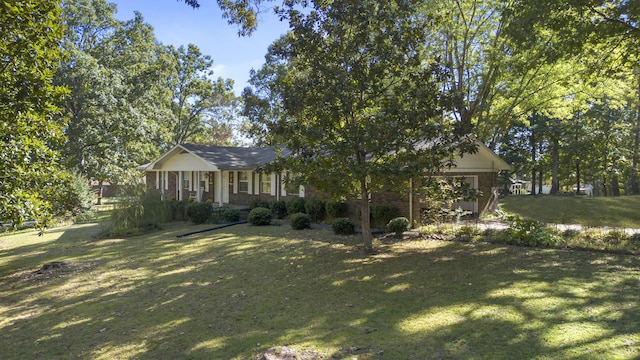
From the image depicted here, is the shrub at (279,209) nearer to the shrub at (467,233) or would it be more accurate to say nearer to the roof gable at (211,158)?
the roof gable at (211,158)

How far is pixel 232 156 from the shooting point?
80.5 ft

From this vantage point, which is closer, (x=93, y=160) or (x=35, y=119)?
(x=35, y=119)

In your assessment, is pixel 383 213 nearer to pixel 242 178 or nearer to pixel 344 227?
pixel 344 227

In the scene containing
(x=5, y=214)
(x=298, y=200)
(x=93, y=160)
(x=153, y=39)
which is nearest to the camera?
(x=5, y=214)

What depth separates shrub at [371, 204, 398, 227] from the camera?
1431 cm

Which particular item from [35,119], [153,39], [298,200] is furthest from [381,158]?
[153,39]

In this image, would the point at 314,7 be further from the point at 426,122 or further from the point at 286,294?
the point at 286,294

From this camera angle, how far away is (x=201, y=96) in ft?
129

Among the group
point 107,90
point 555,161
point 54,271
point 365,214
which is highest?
point 107,90

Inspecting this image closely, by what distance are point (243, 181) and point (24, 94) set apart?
49.9 ft

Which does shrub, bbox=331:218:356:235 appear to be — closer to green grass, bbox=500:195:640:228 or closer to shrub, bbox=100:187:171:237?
green grass, bbox=500:195:640:228

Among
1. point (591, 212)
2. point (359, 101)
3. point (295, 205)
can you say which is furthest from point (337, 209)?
point (591, 212)

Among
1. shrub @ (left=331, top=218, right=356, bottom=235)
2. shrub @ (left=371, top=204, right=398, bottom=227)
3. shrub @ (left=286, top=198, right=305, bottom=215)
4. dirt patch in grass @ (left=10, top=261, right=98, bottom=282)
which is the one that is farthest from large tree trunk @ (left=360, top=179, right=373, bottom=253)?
shrub @ (left=286, top=198, right=305, bottom=215)

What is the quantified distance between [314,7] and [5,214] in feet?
24.8
